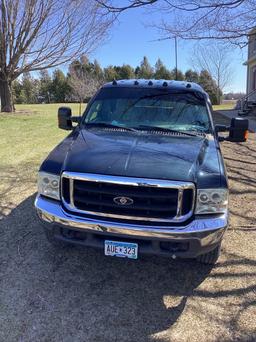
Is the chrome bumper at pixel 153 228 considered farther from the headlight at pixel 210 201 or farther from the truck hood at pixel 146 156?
the truck hood at pixel 146 156

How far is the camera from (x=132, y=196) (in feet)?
10.7

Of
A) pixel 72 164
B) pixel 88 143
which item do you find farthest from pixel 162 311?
pixel 88 143

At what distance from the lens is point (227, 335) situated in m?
2.96

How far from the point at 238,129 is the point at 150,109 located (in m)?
1.15

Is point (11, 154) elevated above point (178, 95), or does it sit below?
below

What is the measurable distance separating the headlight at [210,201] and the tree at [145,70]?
2468 inches

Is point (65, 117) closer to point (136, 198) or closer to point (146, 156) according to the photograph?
point (146, 156)

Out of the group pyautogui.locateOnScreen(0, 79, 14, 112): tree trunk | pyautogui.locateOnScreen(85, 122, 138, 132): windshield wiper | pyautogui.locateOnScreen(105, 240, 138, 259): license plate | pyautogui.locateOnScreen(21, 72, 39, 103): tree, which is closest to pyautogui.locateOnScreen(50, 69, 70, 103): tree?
pyautogui.locateOnScreen(21, 72, 39, 103): tree

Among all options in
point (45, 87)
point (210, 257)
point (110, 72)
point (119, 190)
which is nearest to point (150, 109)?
point (119, 190)

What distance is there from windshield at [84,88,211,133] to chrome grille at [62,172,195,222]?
143cm

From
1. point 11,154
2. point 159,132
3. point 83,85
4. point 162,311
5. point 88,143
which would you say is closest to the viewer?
point 162,311

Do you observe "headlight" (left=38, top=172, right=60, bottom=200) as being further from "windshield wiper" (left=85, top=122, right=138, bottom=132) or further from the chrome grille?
"windshield wiper" (left=85, top=122, right=138, bottom=132)

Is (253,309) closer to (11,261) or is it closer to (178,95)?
(11,261)

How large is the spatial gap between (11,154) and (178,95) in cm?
551
